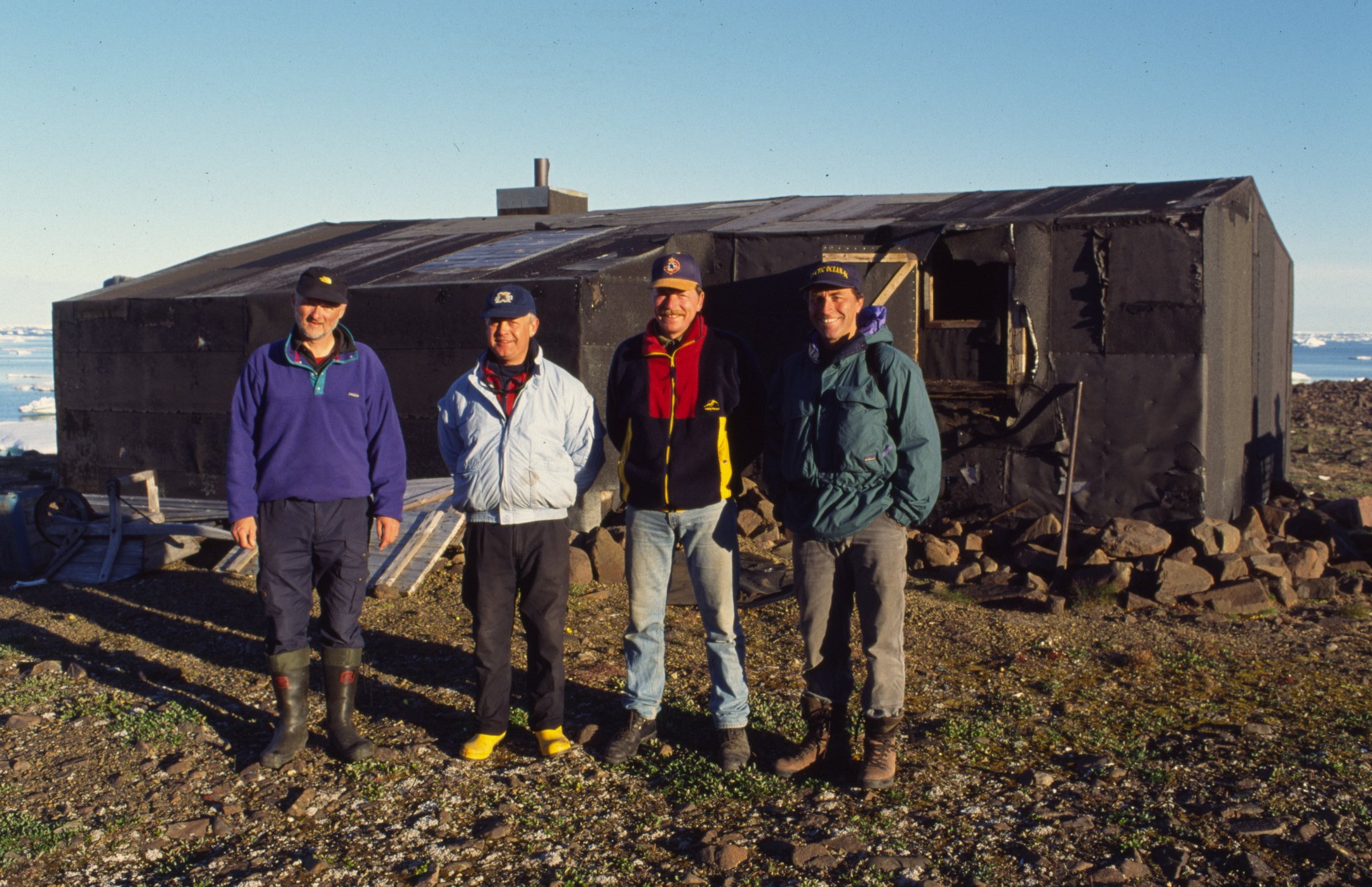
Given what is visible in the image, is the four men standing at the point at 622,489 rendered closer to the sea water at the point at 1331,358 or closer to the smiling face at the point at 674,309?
the smiling face at the point at 674,309

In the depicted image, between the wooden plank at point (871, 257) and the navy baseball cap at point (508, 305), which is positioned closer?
the navy baseball cap at point (508, 305)

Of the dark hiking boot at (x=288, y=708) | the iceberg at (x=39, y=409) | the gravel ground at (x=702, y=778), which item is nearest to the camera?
the gravel ground at (x=702, y=778)

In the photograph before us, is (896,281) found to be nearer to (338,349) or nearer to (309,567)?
(338,349)

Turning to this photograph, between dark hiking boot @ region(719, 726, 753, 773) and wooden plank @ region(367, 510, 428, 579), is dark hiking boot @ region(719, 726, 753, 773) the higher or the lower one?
the lower one

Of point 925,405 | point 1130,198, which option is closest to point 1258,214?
point 1130,198

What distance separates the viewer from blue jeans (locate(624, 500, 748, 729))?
4.39 metres

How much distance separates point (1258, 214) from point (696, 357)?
8.93m

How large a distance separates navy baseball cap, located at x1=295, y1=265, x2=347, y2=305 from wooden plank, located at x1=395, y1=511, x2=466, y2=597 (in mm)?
3281

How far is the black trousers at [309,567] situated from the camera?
14.8 ft

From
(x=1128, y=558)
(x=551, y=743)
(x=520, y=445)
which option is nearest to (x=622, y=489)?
(x=520, y=445)

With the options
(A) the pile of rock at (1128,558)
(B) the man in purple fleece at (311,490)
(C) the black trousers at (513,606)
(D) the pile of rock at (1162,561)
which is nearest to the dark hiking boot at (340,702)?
→ (B) the man in purple fleece at (311,490)

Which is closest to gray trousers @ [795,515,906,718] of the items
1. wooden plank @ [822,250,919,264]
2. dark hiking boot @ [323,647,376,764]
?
dark hiking boot @ [323,647,376,764]

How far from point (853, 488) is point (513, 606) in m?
1.49

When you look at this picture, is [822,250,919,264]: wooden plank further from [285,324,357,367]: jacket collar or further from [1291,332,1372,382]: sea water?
[1291,332,1372,382]: sea water
